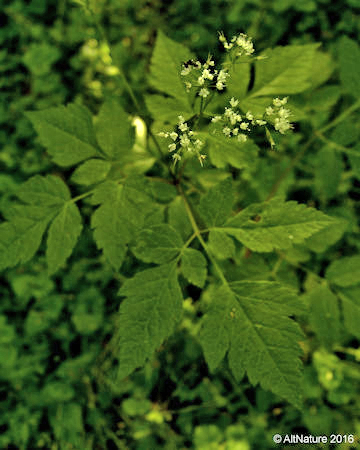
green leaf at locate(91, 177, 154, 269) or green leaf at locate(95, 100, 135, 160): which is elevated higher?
green leaf at locate(95, 100, 135, 160)

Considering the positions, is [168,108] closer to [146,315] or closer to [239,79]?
[239,79]

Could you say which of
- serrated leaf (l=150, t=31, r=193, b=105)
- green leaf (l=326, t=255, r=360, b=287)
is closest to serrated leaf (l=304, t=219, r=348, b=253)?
green leaf (l=326, t=255, r=360, b=287)

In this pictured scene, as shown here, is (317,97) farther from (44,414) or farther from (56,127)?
(44,414)

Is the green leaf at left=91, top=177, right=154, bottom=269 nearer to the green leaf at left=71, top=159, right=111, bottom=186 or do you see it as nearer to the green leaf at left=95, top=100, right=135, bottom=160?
the green leaf at left=71, top=159, right=111, bottom=186

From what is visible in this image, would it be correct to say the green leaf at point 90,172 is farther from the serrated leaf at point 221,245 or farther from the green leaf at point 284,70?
the green leaf at point 284,70

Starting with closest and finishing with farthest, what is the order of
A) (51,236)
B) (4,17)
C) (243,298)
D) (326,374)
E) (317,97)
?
1. (243,298)
2. (51,236)
3. (317,97)
4. (326,374)
5. (4,17)

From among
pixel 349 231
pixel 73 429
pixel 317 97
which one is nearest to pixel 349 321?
pixel 349 231

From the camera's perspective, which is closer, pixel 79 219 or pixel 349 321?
pixel 79 219
